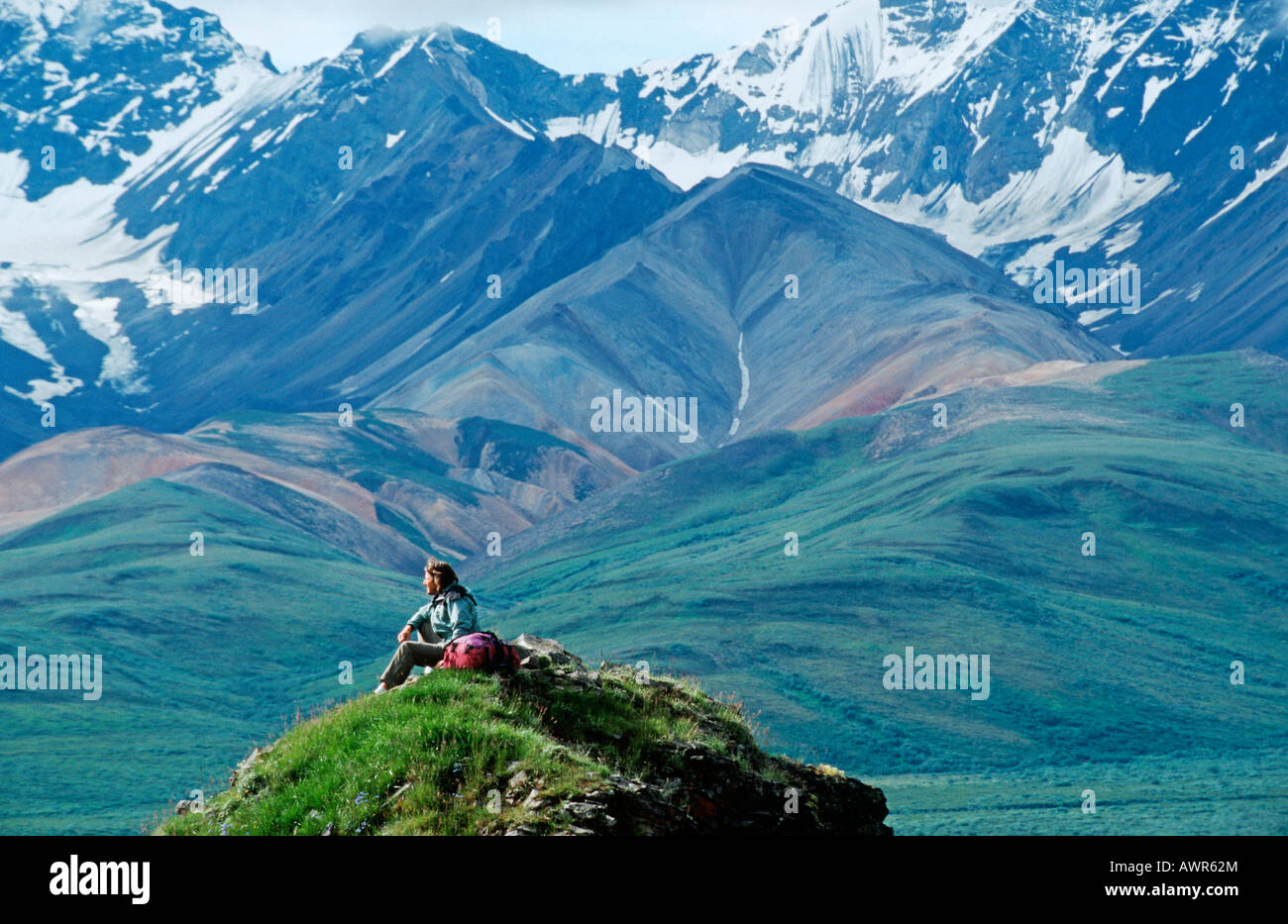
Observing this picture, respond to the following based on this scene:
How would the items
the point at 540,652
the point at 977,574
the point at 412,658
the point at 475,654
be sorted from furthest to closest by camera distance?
the point at 977,574, the point at 540,652, the point at 412,658, the point at 475,654

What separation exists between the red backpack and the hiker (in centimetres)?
20

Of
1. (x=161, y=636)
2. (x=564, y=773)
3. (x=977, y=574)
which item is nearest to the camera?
(x=564, y=773)

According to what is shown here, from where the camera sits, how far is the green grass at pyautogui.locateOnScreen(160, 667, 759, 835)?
15984mm

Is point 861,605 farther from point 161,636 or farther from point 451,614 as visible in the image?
point 451,614

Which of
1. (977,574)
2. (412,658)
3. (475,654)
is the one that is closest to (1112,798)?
(977,574)

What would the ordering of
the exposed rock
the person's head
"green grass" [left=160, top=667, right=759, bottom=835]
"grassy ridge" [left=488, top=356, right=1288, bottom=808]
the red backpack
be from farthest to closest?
1. "grassy ridge" [left=488, top=356, right=1288, bottom=808]
2. the exposed rock
3. the person's head
4. the red backpack
5. "green grass" [left=160, top=667, right=759, bottom=835]

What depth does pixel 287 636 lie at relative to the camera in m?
138

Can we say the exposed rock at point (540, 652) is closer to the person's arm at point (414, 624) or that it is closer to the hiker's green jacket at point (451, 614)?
the hiker's green jacket at point (451, 614)

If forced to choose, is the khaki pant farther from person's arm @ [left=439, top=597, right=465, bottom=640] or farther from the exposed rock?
the exposed rock

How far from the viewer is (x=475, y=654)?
1833cm

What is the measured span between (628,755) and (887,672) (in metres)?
102

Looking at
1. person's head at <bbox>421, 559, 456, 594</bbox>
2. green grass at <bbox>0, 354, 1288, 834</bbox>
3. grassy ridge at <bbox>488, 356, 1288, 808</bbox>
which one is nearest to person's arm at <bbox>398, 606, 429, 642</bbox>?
person's head at <bbox>421, 559, 456, 594</bbox>

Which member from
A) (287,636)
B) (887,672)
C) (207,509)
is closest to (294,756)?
(887,672)

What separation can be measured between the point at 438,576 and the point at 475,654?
115 centimetres
